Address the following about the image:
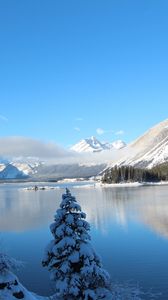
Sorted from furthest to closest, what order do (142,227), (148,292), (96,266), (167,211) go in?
(167,211)
(142,227)
(148,292)
(96,266)

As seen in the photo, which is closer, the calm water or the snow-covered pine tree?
the snow-covered pine tree

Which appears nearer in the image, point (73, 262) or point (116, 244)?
point (73, 262)

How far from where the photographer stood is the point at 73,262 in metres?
27.4

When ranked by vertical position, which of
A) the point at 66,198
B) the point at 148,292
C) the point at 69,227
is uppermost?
the point at 66,198

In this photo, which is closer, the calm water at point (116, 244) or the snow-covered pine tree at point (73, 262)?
the snow-covered pine tree at point (73, 262)

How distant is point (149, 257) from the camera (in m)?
46.9

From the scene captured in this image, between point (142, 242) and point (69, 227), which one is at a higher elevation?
point (69, 227)

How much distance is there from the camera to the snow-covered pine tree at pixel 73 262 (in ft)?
88.8

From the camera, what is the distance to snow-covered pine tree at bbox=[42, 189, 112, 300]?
88.8ft

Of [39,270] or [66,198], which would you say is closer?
[66,198]

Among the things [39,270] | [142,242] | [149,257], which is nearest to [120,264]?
[149,257]

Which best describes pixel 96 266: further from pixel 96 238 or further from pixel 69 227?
pixel 96 238

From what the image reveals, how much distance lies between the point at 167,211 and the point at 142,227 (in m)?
21.1

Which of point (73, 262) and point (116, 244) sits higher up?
point (73, 262)
